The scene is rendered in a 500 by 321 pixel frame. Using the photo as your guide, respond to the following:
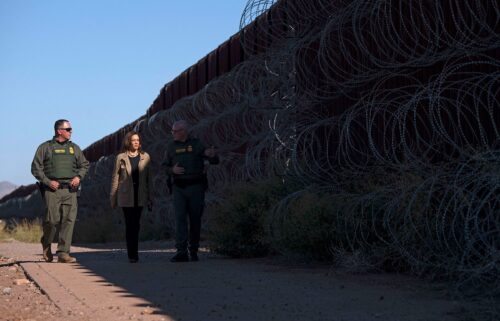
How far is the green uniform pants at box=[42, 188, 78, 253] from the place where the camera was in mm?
11328

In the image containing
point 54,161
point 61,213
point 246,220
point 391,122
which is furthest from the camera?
point 246,220

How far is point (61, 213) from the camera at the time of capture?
11.5 meters

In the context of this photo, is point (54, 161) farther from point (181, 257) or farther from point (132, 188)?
point (181, 257)

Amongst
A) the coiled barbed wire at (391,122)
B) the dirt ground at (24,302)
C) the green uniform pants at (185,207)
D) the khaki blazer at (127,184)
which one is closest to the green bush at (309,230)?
the coiled barbed wire at (391,122)

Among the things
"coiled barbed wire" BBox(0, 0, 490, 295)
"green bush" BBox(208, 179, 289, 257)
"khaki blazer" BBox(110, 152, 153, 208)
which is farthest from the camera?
"green bush" BBox(208, 179, 289, 257)

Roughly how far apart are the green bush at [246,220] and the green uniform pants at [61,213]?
6.34 ft

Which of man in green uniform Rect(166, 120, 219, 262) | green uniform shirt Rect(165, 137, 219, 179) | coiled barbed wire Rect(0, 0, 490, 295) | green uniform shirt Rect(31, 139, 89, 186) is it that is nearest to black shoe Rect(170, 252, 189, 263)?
man in green uniform Rect(166, 120, 219, 262)

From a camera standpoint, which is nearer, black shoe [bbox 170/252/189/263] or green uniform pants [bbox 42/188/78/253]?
black shoe [bbox 170/252/189/263]

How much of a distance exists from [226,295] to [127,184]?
13.7 feet

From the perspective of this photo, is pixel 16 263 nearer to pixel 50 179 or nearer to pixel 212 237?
pixel 50 179

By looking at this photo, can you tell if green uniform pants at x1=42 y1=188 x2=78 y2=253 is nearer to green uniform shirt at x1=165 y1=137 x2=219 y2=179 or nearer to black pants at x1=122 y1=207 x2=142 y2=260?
black pants at x1=122 y1=207 x2=142 y2=260

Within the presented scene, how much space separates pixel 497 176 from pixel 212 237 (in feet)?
19.6

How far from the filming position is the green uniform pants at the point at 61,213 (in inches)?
446

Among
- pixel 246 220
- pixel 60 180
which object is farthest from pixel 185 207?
pixel 60 180
